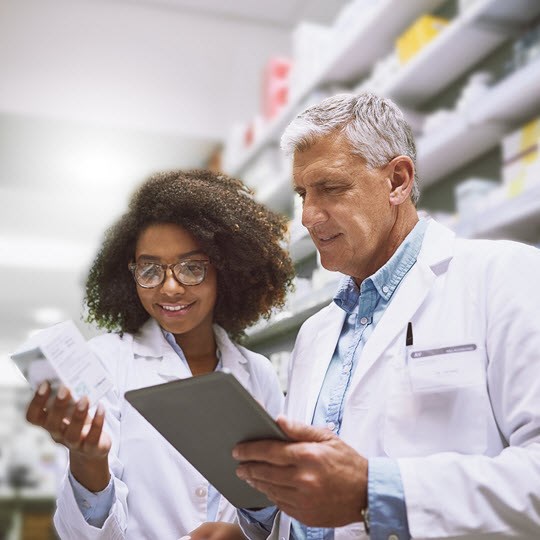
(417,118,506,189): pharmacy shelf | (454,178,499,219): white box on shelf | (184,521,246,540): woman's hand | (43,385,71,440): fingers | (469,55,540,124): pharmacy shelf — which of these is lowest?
(184,521,246,540): woman's hand

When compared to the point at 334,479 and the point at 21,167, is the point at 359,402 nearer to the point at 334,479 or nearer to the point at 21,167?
the point at 334,479

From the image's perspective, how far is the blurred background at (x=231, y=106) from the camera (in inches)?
103

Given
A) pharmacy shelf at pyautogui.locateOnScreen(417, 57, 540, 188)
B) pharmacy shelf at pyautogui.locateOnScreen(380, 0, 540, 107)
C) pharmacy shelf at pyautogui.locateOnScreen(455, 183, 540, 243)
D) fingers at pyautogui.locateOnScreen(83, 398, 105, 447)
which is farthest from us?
pharmacy shelf at pyautogui.locateOnScreen(380, 0, 540, 107)

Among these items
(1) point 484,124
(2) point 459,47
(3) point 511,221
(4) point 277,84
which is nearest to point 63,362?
(3) point 511,221

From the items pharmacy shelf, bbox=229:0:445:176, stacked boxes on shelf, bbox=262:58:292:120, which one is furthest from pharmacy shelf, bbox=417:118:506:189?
stacked boxes on shelf, bbox=262:58:292:120

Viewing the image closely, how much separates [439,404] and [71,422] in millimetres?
610

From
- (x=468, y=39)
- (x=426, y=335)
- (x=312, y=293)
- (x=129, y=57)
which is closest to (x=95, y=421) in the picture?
(x=426, y=335)

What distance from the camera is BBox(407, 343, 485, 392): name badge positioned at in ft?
3.74

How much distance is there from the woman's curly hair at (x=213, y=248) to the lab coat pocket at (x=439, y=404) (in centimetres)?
64

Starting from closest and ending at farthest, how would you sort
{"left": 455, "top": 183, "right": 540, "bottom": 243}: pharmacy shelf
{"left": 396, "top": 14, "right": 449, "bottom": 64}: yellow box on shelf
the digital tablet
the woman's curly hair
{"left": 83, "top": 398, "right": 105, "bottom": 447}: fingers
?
1. the digital tablet
2. {"left": 83, "top": 398, "right": 105, "bottom": 447}: fingers
3. the woman's curly hair
4. {"left": 455, "top": 183, "right": 540, "bottom": 243}: pharmacy shelf
5. {"left": 396, "top": 14, "right": 449, "bottom": 64}: yellow box on shelf

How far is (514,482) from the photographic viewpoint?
1.02 m

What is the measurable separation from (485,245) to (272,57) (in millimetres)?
3717

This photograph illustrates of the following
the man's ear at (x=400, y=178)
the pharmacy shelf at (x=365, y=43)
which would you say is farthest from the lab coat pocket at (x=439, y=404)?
the pharmacy shelf at (x=365, y=43)

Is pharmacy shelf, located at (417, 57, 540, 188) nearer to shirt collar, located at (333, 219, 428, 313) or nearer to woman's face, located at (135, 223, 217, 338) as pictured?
shirt collar, located at (333, 219, 428, 313)
